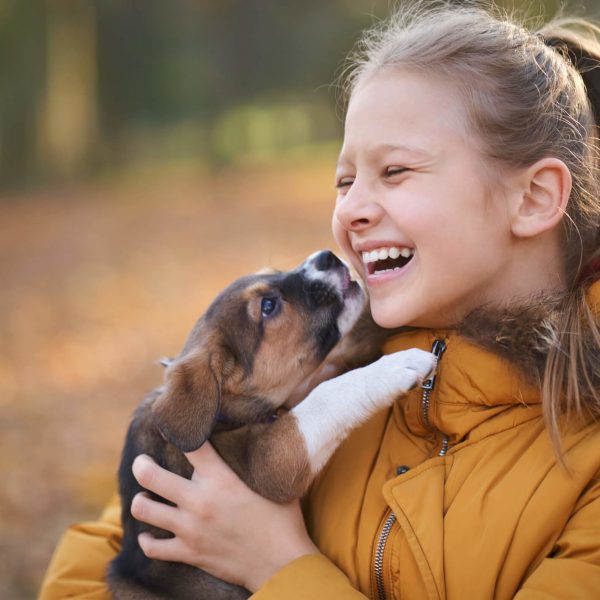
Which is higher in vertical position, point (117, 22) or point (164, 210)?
point (117, 22)

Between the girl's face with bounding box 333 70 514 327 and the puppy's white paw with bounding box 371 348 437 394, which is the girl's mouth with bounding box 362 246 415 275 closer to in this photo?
the girl's face with bounding box 333 70 514 327

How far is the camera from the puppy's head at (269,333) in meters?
3.39

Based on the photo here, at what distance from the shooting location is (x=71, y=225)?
58.5 feet

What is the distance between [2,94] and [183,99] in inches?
227

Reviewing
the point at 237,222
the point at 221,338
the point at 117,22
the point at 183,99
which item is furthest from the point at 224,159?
the point at 221,338

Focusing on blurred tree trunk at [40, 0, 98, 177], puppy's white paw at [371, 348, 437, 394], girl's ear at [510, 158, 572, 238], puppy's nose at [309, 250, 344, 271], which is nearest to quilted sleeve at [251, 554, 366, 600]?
puppy's white paw at [371, 348, 437, 394]

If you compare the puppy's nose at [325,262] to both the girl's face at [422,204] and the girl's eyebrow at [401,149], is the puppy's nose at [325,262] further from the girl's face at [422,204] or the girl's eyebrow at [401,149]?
the girl's eyebrow at [401,149]

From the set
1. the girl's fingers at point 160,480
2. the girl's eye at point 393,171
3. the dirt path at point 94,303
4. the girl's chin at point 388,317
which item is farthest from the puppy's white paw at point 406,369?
the dirt path at point 94,303

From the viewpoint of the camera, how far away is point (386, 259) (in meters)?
3.04

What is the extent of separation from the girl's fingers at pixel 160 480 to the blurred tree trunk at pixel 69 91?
21.5 metres

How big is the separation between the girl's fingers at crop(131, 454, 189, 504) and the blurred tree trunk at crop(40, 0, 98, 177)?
70.6 ft

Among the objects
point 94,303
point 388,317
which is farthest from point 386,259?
point 94,303

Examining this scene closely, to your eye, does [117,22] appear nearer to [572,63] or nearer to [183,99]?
[183,99]

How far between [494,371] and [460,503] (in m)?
0.46
